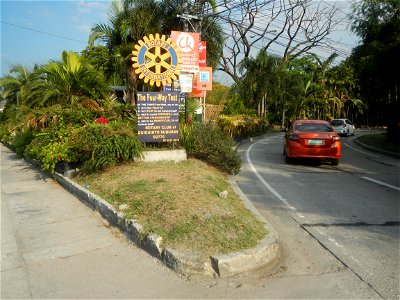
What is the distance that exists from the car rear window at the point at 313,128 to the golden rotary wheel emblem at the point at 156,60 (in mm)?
4836

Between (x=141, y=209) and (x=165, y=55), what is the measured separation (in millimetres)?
5770

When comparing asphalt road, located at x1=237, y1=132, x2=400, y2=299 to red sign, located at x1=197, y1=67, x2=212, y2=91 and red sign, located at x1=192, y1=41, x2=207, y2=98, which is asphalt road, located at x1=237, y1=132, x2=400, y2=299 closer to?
red sign, located at x1=197, y1=67, x2=212, y2=91

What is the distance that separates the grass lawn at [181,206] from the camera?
4.77m

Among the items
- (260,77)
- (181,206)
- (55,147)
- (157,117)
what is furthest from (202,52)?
(260,77)

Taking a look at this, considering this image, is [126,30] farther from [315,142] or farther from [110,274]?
[110,274]

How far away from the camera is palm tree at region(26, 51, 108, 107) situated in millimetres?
11602

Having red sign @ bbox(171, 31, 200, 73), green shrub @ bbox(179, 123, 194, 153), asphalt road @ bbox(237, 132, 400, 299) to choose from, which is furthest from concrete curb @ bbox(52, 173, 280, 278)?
red sign @ bbox(171, 31, 200, 73)

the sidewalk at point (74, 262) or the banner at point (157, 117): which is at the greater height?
the banner at point (157, 117)

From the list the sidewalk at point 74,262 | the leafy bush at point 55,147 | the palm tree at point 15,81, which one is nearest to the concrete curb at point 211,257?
the sidewalk at point 74,262

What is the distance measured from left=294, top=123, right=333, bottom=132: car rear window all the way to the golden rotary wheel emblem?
190 inches

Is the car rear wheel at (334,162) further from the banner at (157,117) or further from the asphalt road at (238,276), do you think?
the banner at (157,117)

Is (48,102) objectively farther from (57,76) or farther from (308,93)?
(308,93)

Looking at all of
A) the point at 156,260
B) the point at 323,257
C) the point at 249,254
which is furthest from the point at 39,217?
the point at 323,257

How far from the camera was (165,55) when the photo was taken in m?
10.6
